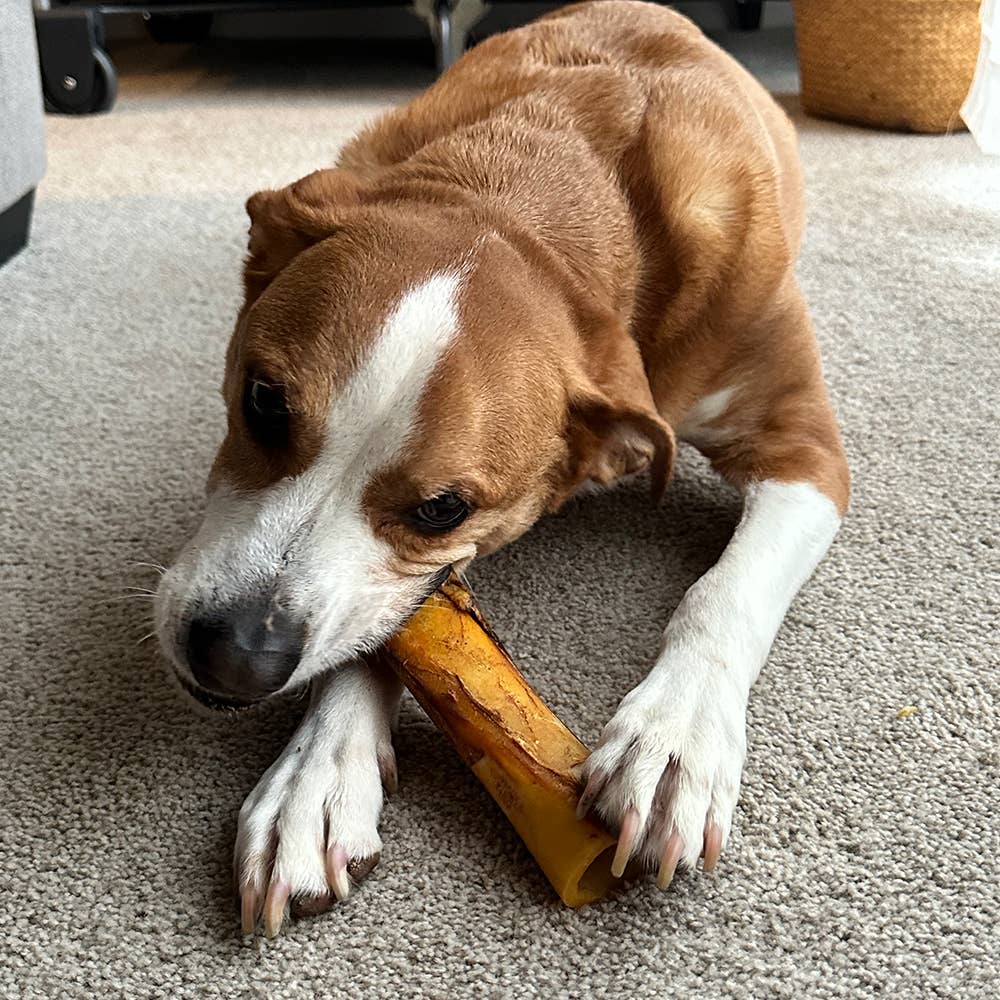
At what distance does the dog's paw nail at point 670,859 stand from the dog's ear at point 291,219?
74 cm

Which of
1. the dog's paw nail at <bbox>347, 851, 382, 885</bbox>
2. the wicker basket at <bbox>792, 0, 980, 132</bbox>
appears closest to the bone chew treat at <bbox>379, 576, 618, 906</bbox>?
the dog's paw nail at <bbox>347, 851, 382, 885</bbox>

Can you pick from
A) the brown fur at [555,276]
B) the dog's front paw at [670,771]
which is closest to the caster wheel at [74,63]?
the brown fur at [555,276]

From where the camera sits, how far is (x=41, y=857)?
109 cm

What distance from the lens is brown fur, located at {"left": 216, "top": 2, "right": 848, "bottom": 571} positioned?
1.18 m

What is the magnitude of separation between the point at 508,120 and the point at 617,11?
486mm

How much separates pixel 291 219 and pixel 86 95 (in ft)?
9.60

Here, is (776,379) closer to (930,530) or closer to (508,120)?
(930,530)

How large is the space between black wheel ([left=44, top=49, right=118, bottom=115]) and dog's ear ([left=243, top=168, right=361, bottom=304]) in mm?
2826

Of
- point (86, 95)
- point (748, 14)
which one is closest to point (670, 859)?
point (86, 95)

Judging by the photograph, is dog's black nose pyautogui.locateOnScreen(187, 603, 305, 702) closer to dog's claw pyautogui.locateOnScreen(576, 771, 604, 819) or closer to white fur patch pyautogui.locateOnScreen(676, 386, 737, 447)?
dog's claw pyautogui.locateOnScreen(576, 771, 604, 819)

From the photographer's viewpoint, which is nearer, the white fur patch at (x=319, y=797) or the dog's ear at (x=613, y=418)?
the white fur patch at (x=319, y=797)

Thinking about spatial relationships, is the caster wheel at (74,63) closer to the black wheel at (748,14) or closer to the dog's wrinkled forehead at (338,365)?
the black wheel at (748,14)

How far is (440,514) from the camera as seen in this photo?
1.21 m

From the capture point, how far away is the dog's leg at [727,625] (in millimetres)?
1061
